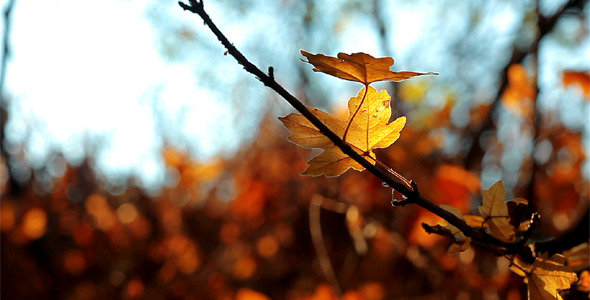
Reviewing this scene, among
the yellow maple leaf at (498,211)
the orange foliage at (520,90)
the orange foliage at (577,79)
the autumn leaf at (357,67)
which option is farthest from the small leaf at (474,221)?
the orange foliage at (577,79)

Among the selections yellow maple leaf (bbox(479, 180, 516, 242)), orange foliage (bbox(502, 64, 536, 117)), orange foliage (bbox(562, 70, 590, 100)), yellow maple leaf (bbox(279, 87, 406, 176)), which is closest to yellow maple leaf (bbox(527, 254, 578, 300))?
yellow maple leaf (bbox(479, 180, 516, 242))

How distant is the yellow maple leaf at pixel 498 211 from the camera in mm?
433

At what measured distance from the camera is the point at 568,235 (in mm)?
731

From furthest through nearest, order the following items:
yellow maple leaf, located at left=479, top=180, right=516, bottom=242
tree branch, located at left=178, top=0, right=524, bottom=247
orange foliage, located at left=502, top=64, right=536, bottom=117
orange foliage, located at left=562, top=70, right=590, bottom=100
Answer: orange foliage, located at left=562, top=70, right=590, bottom=100 → orange foliage, located at left=502, top=64, right=536, bottom=117 → yellow maple leaf, located at left=479, top=180, right=516, bottom=242 → tree branch, located at left=178, top=0, right=524, bottom=247

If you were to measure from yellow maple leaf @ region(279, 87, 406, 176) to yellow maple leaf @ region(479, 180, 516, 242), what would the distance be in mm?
102

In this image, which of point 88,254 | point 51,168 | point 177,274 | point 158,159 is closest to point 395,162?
point 177,274

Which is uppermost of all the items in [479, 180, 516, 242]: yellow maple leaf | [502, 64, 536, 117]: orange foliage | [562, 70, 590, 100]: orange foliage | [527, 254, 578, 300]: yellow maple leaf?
[562, 70, 590, 100]: orange foliage

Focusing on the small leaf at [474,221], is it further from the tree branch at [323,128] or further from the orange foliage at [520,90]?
the orange foliage at [520,90]

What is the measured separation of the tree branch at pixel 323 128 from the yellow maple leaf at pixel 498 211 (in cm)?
3

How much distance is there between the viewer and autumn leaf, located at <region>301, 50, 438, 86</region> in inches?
14.2

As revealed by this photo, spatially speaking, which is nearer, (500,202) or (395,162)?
(500,202)

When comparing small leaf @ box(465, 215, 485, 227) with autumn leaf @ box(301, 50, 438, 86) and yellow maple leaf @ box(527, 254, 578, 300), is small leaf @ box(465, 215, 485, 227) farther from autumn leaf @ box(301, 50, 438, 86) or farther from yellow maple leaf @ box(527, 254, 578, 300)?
autumn leaf @ box(301, 50, 438, 86)

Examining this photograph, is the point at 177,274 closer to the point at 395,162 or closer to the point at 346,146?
the point at 395,162

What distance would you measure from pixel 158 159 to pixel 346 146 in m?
2.32
